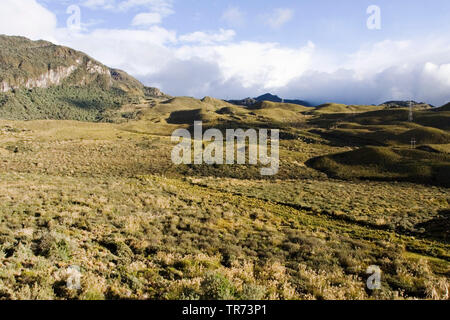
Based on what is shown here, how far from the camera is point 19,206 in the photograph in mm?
14461

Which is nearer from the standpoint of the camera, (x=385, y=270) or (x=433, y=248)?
(x=385, y=270)

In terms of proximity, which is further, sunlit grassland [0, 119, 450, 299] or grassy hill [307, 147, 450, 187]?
grassy hill [307, 147, 450, 187]

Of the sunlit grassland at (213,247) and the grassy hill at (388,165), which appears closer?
the sunlit grassland at (213,247)

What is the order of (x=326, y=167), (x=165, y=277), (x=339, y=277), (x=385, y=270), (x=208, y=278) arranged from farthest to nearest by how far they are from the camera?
(x=326, y=167)
(x=385, y=270)
(x=339, y=277)
(x=165, y=277)
(x=208, y=278)

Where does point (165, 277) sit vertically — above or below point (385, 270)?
above

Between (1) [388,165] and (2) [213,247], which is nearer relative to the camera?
(2) [213,247]
